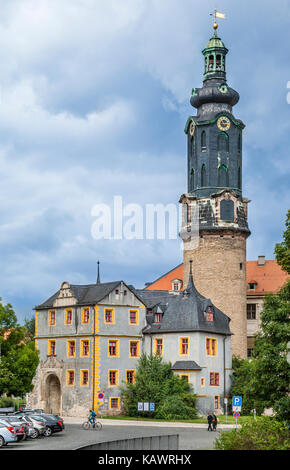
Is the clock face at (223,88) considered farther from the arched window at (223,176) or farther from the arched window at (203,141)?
the arched window at (223,176)

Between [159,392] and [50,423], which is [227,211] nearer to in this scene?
[159,392]

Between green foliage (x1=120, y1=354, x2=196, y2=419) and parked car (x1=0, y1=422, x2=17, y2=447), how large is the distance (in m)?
26.0

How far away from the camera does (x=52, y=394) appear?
70.8 m

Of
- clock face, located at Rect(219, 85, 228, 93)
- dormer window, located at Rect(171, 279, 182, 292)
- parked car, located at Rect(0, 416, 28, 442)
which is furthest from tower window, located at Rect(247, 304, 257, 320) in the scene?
parked car, located at Rect(0, 416, 28, 442)

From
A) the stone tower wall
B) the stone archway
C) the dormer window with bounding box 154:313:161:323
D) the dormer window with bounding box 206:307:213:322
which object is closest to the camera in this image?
the dormer window with bounding box 206:307:213:322

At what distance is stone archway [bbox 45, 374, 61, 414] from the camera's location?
70.0m

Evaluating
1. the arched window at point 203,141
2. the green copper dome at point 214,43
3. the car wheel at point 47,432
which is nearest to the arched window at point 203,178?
the arched window at point 203,141

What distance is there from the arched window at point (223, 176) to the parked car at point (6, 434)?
50.0 meters

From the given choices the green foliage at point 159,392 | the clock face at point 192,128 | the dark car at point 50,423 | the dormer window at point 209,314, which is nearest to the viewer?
the dark car at point 50,423

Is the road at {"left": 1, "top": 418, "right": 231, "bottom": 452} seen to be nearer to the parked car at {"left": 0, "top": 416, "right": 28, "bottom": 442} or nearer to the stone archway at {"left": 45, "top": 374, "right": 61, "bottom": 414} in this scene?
the parked car at {"left": 0, "top": 416, "right": 28, "bottom": 442}

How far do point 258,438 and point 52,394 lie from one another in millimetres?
45335

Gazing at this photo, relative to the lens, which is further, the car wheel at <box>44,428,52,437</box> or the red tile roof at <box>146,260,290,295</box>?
the red tile roof at <box>146,260,290,295</box>

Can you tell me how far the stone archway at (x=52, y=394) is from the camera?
70.0 m

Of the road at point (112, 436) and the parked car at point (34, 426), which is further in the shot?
the parked car at point (34, 426)
